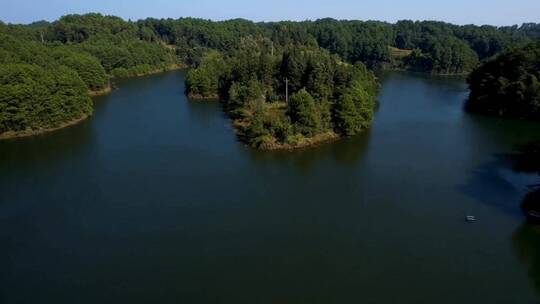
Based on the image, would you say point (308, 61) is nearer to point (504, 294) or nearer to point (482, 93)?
point (482, 93)

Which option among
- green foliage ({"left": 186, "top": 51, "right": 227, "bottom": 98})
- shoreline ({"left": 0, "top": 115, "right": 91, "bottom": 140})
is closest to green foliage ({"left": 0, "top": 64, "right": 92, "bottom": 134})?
shoreline ({"left": 0, "top": 115, "right": 91, "bottom": 140})

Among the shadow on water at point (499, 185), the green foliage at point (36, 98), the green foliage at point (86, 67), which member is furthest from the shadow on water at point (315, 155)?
the green foliage at point (86, 67)

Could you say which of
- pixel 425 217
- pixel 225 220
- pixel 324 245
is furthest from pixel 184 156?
pixel 425 217

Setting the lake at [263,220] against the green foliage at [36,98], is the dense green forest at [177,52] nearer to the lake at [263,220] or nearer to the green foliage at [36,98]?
the green foliage at [36,98]

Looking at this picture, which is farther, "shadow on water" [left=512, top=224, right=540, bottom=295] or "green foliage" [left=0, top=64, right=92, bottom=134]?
"green foliage" [left=0, top=64, right=92, bottom=134]

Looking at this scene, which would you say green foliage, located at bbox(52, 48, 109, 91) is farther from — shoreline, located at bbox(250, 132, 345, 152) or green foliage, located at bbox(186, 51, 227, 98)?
shoreline, located at bbox(250, 132, 345, 152)

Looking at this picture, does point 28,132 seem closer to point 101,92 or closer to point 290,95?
point 101,92

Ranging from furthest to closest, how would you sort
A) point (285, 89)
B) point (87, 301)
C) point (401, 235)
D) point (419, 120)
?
point (285, 89)
point (419, 120)
point (401, 235)
point (87, 301)

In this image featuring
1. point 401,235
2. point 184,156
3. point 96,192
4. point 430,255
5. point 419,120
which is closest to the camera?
point 430,255

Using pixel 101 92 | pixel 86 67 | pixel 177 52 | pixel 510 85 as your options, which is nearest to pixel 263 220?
pixel 510 85
